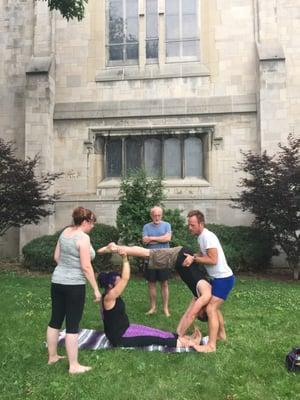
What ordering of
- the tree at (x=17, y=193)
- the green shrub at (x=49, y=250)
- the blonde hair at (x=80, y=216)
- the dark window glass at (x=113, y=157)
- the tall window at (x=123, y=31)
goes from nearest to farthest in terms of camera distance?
the blonde hair at (x=80, y=216) < the tree at (x=17, y=193) < the green shrub at (x=49, y=250) < the dark window glass at (x=113, y=157) < the tall window at (x=123, y=31)

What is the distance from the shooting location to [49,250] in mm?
13141

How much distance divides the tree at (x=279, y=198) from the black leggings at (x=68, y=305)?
778cm

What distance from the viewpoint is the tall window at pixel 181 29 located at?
15.9m

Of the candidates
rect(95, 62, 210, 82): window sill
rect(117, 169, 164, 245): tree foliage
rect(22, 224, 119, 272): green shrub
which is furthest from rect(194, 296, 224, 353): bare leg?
rect(95, 62, 210, 82): window sill

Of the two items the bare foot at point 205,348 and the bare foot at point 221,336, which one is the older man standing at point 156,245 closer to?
the bare foot at point 221,336

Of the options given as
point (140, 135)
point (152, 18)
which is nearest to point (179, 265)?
point (140, 135)

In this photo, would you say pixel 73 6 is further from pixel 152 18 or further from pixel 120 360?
pixel 120 360

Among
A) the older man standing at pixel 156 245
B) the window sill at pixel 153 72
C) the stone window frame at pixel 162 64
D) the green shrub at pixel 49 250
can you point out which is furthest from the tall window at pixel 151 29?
the older man standing at pixel 156 245

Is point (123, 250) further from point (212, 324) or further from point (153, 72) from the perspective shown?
point (153, 72)

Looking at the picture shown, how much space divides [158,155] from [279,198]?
478 centimetres

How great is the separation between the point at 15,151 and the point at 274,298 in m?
9.71

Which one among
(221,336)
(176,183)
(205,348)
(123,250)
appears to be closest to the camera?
(123,250)

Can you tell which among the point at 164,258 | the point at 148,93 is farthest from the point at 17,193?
the point at 164,258

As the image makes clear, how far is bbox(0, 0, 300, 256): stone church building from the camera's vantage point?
49.4ft
